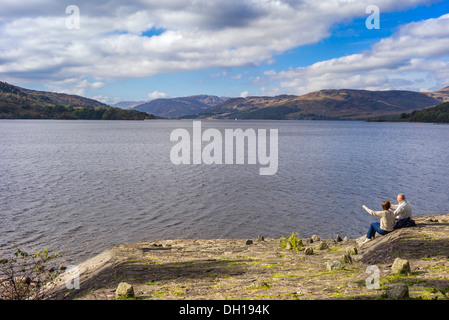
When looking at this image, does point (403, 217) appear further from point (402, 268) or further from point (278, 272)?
point (278, 272)

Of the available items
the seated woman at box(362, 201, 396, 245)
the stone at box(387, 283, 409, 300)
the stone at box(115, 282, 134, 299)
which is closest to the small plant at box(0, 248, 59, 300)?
the stone at box(115, 282, 134, 299)

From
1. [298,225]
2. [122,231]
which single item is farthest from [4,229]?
[298,225]

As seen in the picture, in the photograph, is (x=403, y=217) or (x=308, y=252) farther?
(x=308, y=252)

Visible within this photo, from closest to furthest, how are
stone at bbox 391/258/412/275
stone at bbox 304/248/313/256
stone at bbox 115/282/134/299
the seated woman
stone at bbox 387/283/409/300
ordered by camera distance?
stone at bbox 387/283/409/300 < stone at bbox 115/282/134/299 < stone at bbox 391/258/412/275 < the seated woman < stone at bbox 304/248/313/256

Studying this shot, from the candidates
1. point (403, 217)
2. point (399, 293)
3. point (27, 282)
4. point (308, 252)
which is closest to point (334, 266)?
point (308, 252)

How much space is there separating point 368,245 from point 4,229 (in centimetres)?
2608

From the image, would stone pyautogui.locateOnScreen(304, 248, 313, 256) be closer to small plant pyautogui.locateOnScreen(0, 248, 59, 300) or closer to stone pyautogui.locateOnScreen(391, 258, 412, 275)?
stone pyautogui.locateOnScreen(391, 258, 412, 275)

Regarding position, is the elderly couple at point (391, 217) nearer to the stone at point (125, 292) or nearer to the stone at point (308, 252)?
the stone at point (308, 252)

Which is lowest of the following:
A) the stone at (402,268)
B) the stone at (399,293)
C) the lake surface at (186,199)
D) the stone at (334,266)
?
the lake surface at (186,199)

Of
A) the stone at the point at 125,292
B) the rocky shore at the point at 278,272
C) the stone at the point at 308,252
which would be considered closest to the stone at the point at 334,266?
the rocky shore at the point at 278,272

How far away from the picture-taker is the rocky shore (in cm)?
1043

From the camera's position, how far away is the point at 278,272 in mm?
13648

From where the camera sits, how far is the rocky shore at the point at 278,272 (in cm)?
1043

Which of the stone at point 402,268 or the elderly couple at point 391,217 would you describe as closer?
the stone at point 402,268
